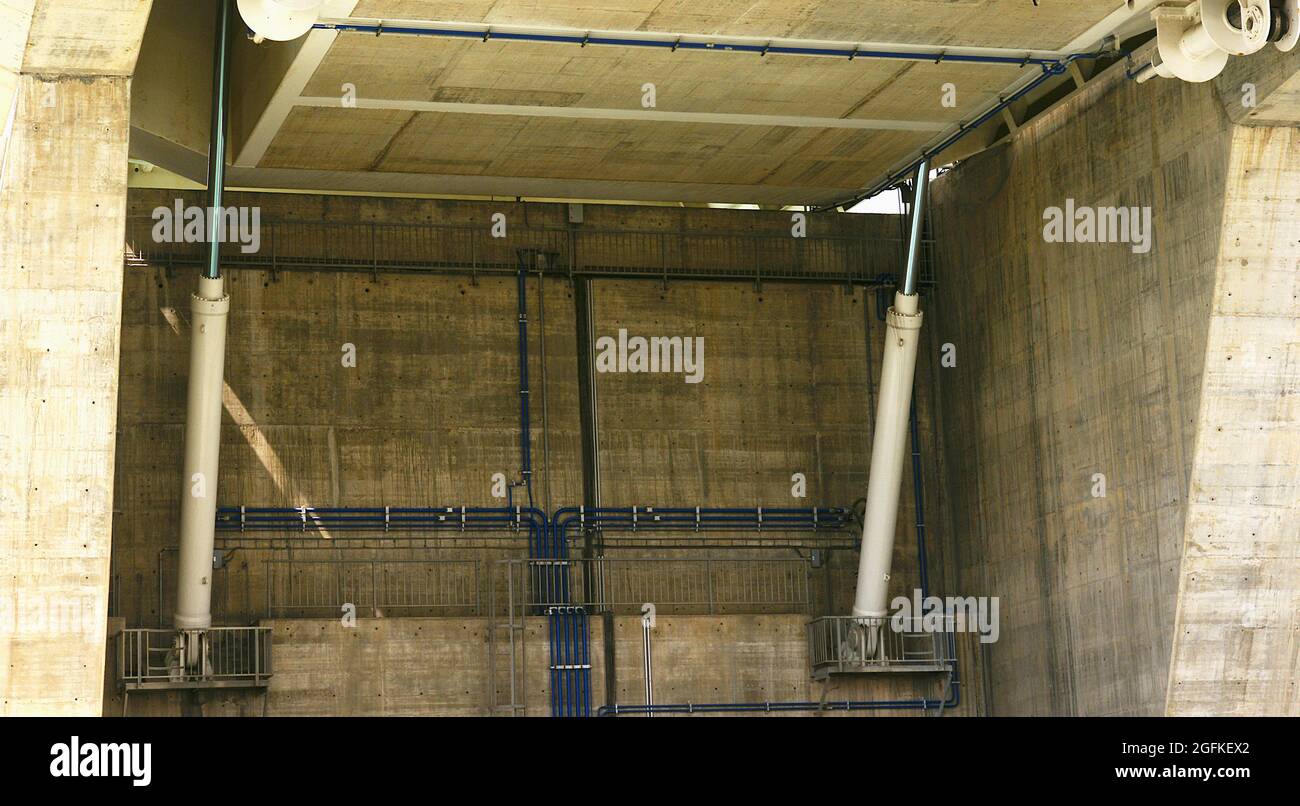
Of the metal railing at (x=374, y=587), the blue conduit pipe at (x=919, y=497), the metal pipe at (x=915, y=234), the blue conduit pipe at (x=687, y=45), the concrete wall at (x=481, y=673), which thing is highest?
the blue conduit pipe at (x=687, y=45)

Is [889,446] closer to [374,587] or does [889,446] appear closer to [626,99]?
[626,99]

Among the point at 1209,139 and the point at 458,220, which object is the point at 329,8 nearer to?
the point at 458,220

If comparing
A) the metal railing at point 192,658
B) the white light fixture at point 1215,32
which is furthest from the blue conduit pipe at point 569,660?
the white light fixture at point 1215,32

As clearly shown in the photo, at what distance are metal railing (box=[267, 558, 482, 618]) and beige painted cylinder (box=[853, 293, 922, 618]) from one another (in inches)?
224

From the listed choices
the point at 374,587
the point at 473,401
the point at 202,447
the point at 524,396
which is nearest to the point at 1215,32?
the point at 524,396

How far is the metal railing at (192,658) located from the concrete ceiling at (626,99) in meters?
6.58

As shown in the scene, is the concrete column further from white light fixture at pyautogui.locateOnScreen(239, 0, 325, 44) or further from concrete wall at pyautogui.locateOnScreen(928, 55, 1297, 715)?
concrete wall at pyautogui.locateOnScreen(928, 55, 1297, 715)

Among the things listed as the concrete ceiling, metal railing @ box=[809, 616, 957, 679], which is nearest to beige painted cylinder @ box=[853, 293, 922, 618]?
metal railing @ box=[809, 616, 957, 679]

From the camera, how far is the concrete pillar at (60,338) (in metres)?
18.1

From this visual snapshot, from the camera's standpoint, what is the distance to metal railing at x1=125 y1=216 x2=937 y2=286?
26719 mm

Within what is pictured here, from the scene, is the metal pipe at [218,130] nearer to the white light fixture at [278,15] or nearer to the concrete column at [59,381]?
the concrete column at [59,381]

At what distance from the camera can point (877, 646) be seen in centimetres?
2589

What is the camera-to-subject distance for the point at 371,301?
27031 millimetres
